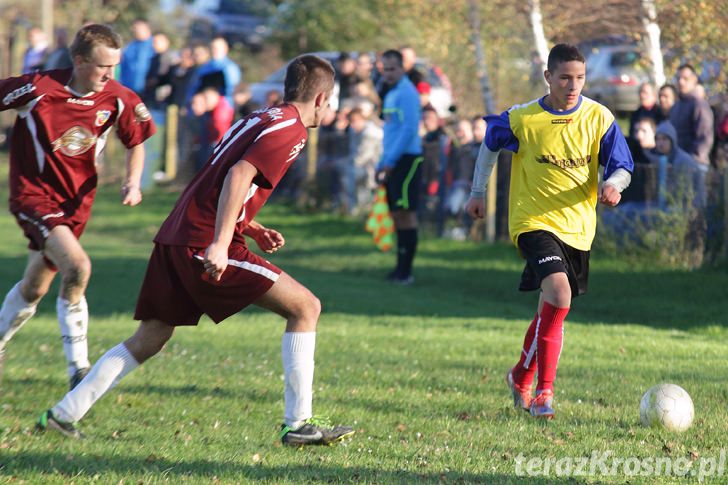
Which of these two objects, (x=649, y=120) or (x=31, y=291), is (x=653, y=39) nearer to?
(x=649, y=120)

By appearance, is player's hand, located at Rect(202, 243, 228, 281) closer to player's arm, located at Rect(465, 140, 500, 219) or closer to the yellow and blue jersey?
player's arm, located at Rect(465, 140, 500, 219)

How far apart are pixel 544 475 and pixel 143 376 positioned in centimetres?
377

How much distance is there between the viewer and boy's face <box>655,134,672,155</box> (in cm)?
1403

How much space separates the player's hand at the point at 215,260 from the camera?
552cm

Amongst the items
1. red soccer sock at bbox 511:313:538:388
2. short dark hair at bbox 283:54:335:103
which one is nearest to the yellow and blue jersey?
red soccer sock at bbox 511:313:538:388

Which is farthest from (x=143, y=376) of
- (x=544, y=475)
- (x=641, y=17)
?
(x=641, y=17)

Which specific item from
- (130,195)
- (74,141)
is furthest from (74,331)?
(74,141)

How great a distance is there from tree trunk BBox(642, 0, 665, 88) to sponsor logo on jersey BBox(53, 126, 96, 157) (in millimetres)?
10436

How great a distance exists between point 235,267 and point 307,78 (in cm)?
103

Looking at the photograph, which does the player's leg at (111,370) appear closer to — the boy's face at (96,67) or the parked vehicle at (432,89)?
the boy's face at (96,67)

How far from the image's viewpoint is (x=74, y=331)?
7324mm

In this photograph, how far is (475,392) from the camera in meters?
7.80

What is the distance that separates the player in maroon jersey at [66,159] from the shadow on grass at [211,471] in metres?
1.50

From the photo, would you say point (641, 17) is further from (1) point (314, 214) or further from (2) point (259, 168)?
(2) point (259, 168)
